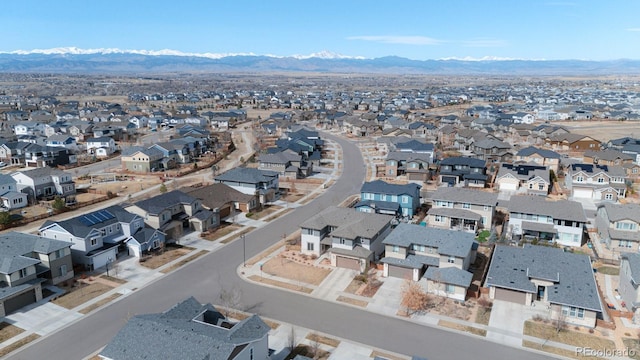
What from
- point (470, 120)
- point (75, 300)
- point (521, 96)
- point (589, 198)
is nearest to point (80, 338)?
point (75, 300)

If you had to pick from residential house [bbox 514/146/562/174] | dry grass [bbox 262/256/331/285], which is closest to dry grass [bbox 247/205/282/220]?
dry grass [bbox 262/256/331/285]

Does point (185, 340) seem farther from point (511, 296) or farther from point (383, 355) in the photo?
point (511, 296)

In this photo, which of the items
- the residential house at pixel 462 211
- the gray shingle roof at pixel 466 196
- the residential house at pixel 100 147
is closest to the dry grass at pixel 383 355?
the residential house at pixel 462 211

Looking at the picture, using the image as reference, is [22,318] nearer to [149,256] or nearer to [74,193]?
[149,256]

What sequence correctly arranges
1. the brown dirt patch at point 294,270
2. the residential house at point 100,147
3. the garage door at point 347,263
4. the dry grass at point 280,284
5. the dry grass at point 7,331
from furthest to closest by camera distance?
the residential house at point 100,147 < the garage door at point 347,263 < the brown dirt patch at point 294,270 < the dry grass at point 280,284 < the dry grass at point 7,331

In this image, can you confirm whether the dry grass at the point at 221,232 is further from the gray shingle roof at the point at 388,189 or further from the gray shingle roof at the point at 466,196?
the gray shingle roof at the point at 466,196
